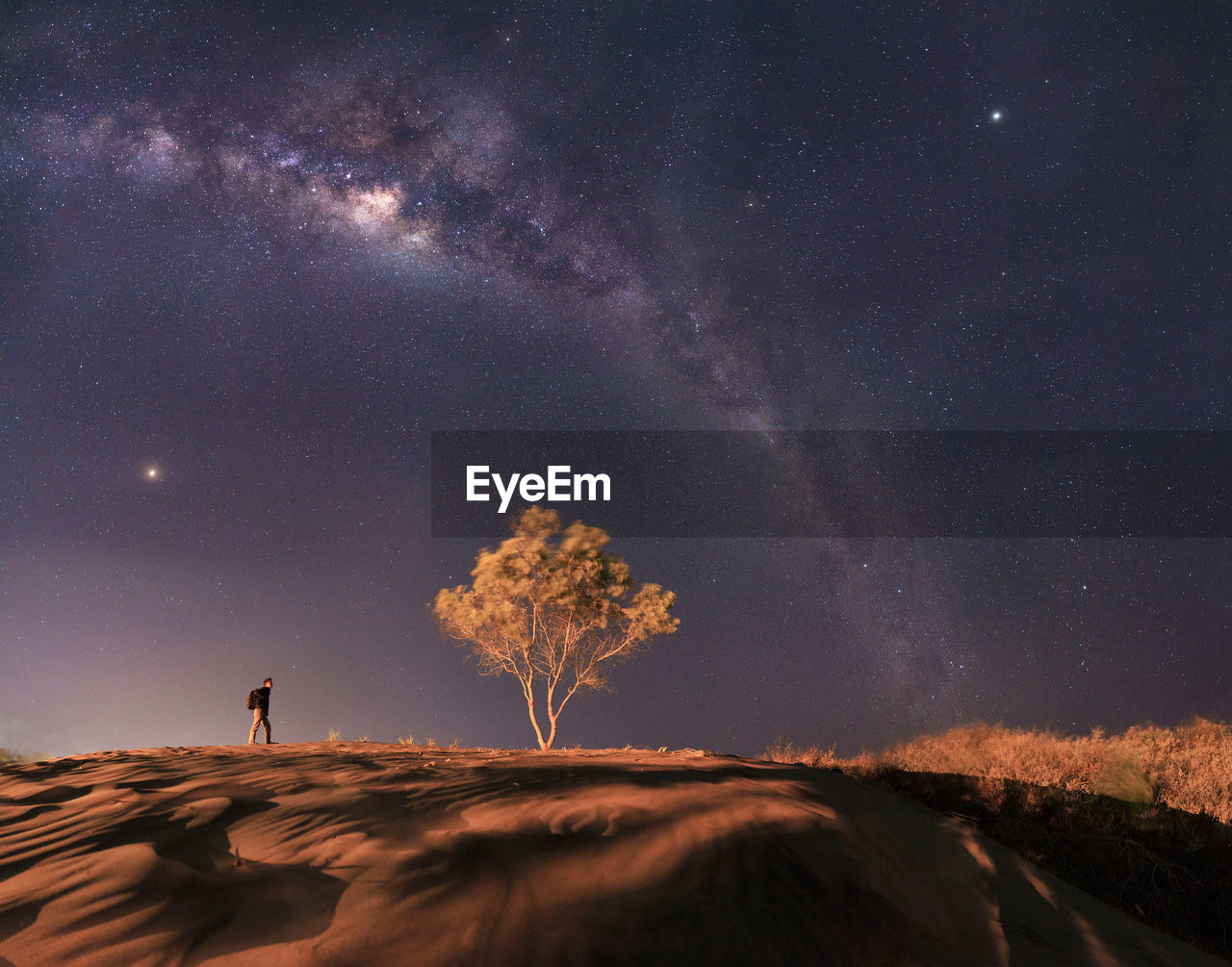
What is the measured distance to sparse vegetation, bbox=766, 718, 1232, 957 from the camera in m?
6.57

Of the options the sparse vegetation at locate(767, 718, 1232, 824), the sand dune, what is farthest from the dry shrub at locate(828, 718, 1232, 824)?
the sand dune

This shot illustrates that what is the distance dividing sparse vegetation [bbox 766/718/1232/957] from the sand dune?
6.49ft

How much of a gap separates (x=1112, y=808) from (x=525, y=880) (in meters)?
8.27

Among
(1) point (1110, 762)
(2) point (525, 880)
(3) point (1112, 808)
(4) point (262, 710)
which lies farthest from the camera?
(4) point (262, 710)

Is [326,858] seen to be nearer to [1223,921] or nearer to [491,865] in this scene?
[491,865]

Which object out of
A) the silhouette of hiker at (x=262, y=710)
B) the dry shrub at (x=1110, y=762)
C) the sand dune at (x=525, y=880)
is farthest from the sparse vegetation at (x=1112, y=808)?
the silhouette of hiker at (x=262, y=710)

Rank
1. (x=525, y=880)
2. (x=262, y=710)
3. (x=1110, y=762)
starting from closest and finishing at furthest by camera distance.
Result: (x=525, y=880) → (x=1110, y=762) → (x=262, y=710)

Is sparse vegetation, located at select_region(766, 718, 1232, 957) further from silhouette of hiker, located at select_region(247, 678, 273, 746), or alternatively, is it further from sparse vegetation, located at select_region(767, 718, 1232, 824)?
silhouette of hiker, located at select_region(247, 678, 273, 746)

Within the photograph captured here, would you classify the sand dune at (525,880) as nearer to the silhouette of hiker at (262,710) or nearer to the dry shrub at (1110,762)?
the dry shrub at (1110,762)

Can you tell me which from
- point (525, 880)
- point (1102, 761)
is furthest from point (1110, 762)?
point (525, 880)

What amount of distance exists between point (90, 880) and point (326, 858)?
1.30m

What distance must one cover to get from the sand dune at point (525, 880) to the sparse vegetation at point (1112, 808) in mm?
1978

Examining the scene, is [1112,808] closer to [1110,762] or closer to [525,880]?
[1110,762]

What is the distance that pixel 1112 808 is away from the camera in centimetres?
829
